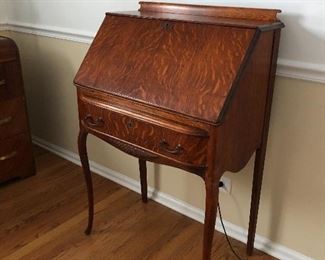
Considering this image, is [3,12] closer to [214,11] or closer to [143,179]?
[143,179]

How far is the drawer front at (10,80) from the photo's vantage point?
192 centimetres

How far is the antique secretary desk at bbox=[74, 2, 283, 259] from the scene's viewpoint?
1.09 m

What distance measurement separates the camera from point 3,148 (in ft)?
6.72

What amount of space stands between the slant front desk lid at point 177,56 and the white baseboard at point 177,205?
86 cm

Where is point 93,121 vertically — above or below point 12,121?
above

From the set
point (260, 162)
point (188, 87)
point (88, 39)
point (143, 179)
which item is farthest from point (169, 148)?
point (88, 39)

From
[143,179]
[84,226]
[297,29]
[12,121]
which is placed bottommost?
[84,226]

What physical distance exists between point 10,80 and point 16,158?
1.53ft

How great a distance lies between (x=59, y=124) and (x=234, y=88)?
1598mm

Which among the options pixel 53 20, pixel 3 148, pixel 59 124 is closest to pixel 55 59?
pixel 53 20

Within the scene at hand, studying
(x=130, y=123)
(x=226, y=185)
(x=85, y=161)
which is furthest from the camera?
(x=226, y=185)

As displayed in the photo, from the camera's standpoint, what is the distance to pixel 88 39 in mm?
1950

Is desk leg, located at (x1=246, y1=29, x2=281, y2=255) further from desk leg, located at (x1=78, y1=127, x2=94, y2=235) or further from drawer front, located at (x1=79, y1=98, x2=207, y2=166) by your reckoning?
desk leg, located at (x1=78, y1=127, x2=94, y2=235)

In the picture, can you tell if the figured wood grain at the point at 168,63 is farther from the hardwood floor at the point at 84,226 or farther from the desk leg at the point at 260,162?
the hardwood floor at the point at 84,226
